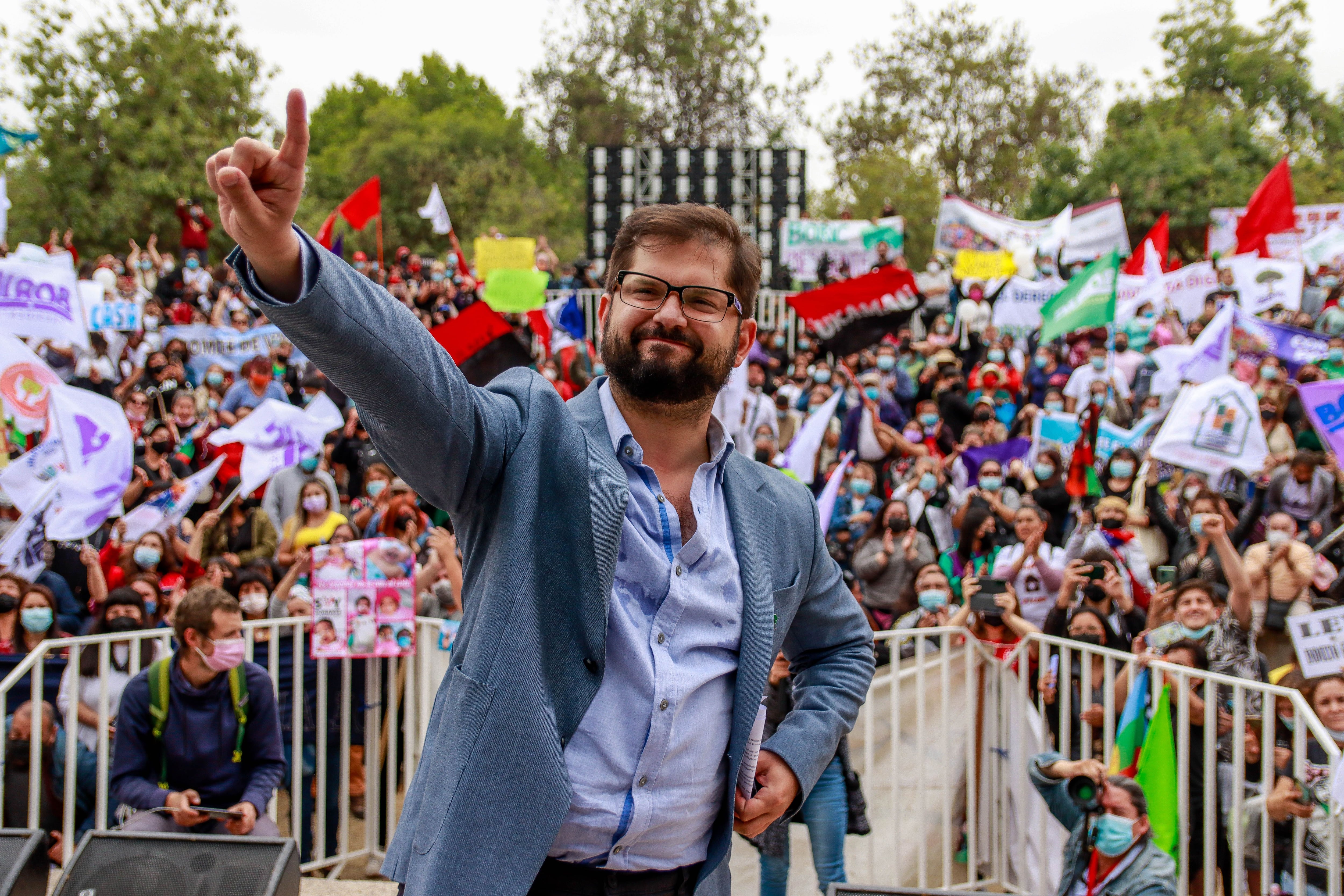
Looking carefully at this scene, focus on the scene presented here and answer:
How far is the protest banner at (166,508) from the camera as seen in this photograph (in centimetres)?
A: 754

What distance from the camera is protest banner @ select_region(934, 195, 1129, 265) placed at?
54.4 feet

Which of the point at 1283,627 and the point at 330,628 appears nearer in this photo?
the point at 330,628

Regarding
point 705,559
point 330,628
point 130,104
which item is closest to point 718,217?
point 705,559

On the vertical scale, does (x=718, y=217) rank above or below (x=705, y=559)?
above

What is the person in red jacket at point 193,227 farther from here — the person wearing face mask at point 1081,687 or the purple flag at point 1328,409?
the person wearing face mask at point 1081,687

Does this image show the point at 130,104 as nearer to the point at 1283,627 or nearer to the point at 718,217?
the point at 1283,627

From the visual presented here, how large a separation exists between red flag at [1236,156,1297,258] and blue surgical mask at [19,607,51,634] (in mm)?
13281

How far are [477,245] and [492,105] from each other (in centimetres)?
4553

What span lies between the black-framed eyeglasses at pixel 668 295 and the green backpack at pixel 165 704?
3631mm

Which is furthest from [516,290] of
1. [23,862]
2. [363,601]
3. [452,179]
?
[452,179]

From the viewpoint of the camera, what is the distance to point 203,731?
486cm


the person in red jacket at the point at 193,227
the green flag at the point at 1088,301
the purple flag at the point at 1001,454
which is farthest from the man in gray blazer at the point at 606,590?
the person in red jacket at the point at 193,227

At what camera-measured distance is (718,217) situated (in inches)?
77.7

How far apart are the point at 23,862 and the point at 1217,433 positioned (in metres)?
7.08
